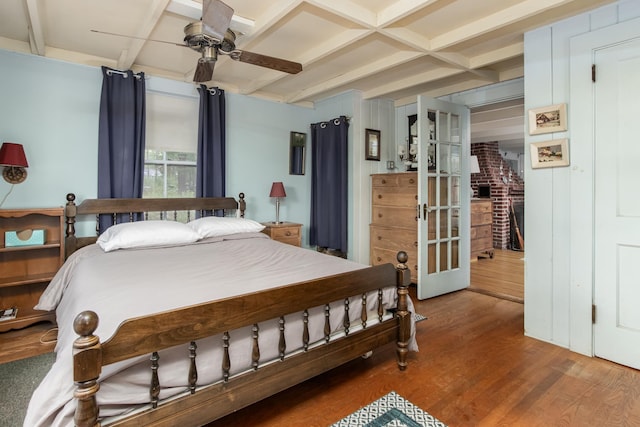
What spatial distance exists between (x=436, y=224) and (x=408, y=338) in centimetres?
187

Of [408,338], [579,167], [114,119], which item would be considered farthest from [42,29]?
[579,167]

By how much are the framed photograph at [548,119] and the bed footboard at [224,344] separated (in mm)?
1694

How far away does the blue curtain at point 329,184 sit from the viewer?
437 cm

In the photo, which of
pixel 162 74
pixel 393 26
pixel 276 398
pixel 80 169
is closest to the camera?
pixel 276 398

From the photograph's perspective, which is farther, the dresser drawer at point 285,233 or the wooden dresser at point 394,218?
the dresser drawer at point 285,233

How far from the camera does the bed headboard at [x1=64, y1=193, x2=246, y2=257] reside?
304cm

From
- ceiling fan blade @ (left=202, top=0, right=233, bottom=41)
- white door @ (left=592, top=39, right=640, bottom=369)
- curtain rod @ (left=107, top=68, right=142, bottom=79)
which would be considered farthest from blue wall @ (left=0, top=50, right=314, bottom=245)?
white door @ (left=592, top=39, right=640, bottom=369)

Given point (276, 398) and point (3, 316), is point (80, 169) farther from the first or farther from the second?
point (276, 398)

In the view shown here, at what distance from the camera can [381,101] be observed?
4.52m

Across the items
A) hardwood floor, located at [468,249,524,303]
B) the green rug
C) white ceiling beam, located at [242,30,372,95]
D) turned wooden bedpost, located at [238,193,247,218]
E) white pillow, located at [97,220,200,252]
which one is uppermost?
white ceiling beam, located at [242,30,372,95]

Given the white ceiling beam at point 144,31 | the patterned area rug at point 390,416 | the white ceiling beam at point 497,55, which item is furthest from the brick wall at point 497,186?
the white ceiling beam at point 144,31

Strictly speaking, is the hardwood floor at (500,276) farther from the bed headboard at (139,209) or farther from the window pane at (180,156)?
the window pane at (180,156)

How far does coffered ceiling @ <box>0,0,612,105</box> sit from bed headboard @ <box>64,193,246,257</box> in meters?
1.35

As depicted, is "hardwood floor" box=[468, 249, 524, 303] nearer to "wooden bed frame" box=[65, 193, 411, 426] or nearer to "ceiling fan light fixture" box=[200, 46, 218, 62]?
"wooden bed frame" box=[65, 193, 411, 426]
